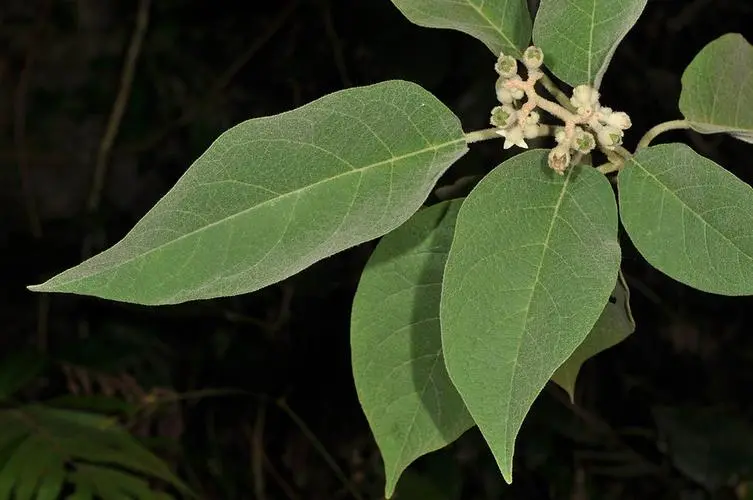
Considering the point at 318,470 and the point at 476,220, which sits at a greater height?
the point at 476,220

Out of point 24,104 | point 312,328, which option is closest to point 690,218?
point 312,328

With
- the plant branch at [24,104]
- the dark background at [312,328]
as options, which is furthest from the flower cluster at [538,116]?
the plant branch at [24,104]

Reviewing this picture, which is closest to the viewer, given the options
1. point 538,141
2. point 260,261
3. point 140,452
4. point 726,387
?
point 260,261

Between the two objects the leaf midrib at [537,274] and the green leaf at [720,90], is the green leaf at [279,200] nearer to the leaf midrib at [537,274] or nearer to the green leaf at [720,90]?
the leaf midrib at [537,274]

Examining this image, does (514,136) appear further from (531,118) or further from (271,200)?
(271,200)

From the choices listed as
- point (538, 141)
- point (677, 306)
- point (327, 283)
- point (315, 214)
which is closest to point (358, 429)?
point (327, 283)

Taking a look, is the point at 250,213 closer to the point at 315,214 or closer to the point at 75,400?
the point at 315,214
